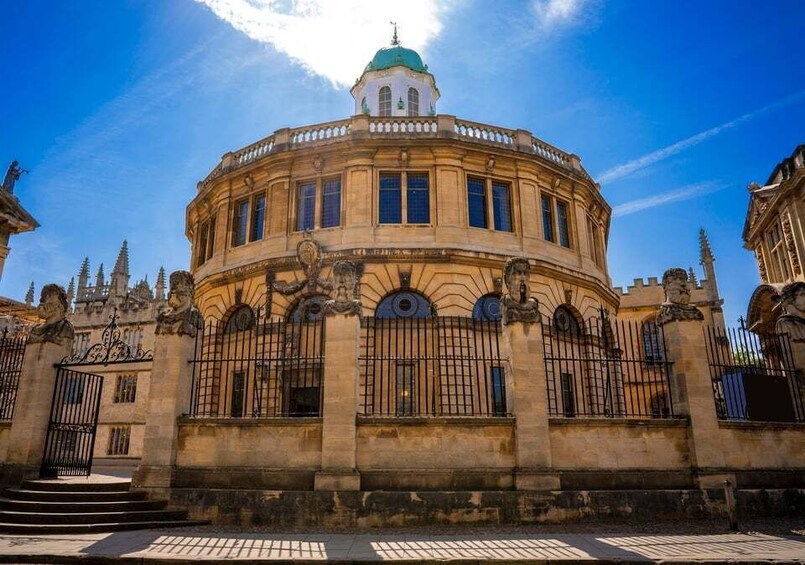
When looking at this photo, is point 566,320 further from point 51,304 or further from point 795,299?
point 51,304

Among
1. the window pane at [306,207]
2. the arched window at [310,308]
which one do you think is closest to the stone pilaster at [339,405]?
the arched window at [310,308]

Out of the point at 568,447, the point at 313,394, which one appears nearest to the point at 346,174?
the point at 313,394

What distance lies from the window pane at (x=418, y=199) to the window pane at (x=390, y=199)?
0.45 meters

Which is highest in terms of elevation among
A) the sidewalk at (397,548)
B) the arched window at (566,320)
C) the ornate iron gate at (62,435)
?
the arched window at (566,320)

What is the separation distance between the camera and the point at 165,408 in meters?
12.2

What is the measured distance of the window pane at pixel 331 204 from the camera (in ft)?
72.5

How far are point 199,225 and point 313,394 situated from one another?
1253cm

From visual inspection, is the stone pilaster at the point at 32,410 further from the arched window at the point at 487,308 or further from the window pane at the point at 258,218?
the arched window at the point at 487,308

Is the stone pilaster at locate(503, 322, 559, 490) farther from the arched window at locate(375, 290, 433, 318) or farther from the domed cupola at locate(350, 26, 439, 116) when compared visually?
the domed cupola at locate(350, 26, 439, 116)

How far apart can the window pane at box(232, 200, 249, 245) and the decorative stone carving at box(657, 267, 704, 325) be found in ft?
56.2

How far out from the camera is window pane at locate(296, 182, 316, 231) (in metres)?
22.4

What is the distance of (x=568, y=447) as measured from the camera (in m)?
11.7

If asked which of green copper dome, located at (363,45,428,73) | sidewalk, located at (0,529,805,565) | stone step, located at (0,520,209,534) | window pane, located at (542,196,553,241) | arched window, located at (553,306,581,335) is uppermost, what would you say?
green copper dome, located at (363,45,428,73)

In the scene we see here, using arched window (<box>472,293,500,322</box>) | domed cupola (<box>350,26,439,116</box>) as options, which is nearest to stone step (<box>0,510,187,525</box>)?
arched window (<box>472,293,500,322</box>)
